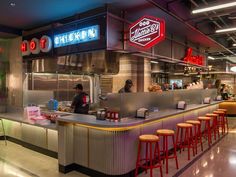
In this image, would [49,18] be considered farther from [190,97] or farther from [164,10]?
[190,97]

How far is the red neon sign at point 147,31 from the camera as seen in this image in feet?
14.4

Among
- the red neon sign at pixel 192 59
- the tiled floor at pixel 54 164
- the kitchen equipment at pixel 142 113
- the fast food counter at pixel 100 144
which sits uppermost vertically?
the red neon sign at pixel 192 59

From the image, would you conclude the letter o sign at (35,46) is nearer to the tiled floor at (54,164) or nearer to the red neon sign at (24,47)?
the red neon sign at (24,47)

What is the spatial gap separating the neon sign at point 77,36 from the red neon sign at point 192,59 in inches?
170

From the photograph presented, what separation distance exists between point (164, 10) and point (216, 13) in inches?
84.3

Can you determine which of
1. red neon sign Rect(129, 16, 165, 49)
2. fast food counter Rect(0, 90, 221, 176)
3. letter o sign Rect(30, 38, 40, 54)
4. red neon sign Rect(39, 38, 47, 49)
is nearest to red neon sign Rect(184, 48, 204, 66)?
fast food counter Rect(0, 90, 221, 176)

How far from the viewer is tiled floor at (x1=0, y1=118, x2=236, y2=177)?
4.15 metres

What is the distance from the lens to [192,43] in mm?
8672

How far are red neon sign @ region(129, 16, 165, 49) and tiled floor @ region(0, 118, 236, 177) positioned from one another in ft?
8.77

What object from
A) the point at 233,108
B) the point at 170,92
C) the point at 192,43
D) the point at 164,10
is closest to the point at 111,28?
the point at 164,10

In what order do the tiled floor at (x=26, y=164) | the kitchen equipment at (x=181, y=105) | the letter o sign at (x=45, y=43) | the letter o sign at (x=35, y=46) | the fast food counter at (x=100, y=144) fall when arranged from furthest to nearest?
the letter o sign at (x=35, y=46) → the kitchen equipment at (x=181, y=105) → the letter o sign at (x=45, y=43) → the tiled floor at (x=26, y=164) → the fast food counter at (x=100, y=144)

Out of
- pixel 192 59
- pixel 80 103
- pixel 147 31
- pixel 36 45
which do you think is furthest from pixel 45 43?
pixel 192 59

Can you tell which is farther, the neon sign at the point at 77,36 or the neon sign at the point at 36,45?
the neon sign at the point at 36,45

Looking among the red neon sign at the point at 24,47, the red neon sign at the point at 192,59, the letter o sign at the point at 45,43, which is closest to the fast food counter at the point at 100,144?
the letter o sign at the point at 45,43
